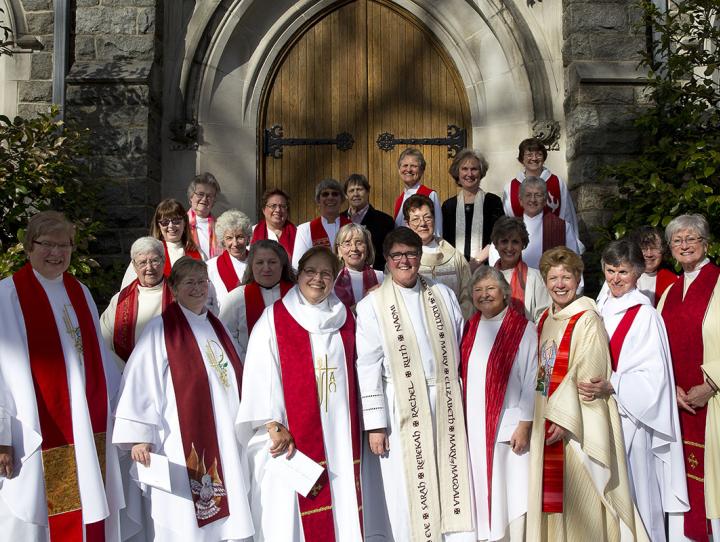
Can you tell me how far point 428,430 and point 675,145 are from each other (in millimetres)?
3574

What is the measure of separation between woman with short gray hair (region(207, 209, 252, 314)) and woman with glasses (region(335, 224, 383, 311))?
0.67m

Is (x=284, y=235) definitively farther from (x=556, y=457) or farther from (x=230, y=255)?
(x=556, y=457)

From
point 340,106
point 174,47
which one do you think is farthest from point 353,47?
point 174,47

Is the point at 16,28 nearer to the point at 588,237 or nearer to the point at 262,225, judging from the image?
the point at 262,225

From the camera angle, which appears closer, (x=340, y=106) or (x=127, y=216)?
(x=127, y=216)

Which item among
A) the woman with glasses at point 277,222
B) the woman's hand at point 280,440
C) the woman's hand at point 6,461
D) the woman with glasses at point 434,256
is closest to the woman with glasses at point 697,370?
the woman with glasses at point 434,256

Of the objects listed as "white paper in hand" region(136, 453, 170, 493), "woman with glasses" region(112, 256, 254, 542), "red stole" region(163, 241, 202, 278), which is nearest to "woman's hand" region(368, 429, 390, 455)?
"woman with glasses" region(112, 256, 254, 542)

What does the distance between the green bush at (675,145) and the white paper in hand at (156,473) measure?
385cm

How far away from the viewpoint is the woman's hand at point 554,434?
4.17 m

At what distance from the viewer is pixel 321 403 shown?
4227 mm

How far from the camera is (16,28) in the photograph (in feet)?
24.3

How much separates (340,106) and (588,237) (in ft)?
8.46

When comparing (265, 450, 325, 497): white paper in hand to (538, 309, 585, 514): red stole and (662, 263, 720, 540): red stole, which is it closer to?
(538, 309, 585, 514): red stole

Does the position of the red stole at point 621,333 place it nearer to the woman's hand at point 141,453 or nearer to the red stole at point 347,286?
the red stole at point 347,286
